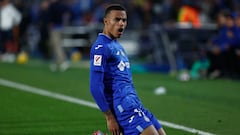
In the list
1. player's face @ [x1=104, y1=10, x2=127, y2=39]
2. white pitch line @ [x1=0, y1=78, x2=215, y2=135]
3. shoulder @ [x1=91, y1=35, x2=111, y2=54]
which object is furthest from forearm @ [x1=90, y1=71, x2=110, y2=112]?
white pitch line @ [x1=0, y1=78, x2=215, y2=135]

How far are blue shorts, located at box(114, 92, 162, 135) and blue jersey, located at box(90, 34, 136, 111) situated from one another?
9cm

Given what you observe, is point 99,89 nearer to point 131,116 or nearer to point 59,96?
point 131,116

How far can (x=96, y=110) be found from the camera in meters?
11.9

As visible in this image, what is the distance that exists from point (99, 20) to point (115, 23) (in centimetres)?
1983

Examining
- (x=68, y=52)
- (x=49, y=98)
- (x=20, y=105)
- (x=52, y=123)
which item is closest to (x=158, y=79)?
(x=49, y=98)

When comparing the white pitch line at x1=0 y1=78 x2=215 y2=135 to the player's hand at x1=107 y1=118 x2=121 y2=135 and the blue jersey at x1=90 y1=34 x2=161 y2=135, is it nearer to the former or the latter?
the blue jersey at x1=90 y1=34 x2=161 y2=135

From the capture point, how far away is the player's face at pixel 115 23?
23.3ft

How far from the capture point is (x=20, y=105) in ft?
40.9

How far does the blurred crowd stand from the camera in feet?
59.7

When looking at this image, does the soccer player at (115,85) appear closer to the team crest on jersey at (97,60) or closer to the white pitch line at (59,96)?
the team crest on jersey at (97,60)

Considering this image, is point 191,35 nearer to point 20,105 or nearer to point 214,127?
point 20,105

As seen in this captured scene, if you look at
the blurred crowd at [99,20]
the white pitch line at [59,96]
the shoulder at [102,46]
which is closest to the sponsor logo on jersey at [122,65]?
the shoulder at [102,46]

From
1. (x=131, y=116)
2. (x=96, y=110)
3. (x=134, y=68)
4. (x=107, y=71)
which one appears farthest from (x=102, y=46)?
(x=134, y=68)

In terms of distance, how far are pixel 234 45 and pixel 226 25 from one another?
620 mm
